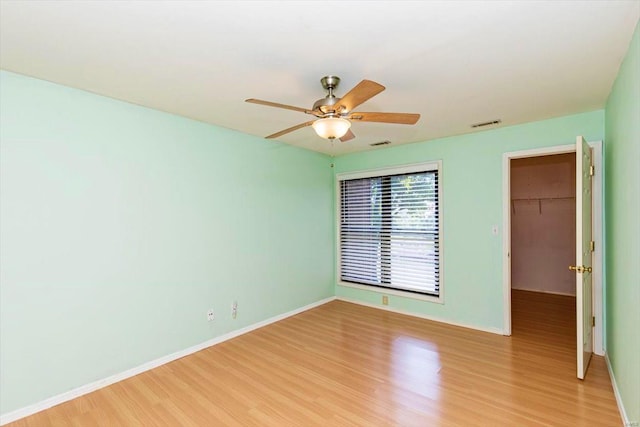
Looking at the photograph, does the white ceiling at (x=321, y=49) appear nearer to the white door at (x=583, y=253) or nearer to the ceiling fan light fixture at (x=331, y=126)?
the ceiling fan light fixture at (x=331, y=126)

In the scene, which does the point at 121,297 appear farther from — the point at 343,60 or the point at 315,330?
the point at 343,60

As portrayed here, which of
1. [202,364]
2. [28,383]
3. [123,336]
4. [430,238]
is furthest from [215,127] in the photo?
[430,238]

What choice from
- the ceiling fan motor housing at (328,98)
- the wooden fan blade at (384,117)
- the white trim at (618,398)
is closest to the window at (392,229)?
the white trim at (618,398)

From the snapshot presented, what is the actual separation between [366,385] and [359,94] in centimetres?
224

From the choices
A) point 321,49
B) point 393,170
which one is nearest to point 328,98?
point 321,49

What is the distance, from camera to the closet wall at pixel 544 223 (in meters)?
5.19

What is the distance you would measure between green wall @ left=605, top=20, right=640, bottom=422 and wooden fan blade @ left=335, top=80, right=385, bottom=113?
1399mm

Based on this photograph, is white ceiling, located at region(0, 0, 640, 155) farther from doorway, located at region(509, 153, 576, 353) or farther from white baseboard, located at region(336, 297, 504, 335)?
doorway, located at region(509, 153, 576, 353)

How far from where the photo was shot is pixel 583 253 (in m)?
2.49

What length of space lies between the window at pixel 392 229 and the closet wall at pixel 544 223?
2468 mm

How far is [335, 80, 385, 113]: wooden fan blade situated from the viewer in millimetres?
1653

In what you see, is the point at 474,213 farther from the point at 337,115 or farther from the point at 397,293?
the point at 337,115

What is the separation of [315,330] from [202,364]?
1339 millimetres

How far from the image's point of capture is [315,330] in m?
3.71
